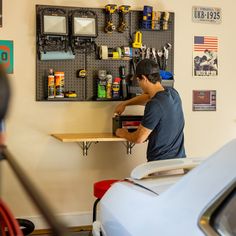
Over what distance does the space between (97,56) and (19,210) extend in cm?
178

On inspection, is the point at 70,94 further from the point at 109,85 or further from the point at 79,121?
the point at 109,85

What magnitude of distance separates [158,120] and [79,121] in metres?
1.17

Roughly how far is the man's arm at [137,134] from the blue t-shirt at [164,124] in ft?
0.14

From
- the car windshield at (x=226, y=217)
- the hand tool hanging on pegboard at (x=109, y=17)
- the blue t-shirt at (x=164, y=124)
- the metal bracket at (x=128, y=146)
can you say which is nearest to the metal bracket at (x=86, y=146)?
the metal bracket at (x=128, y=146)

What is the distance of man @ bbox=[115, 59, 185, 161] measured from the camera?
3.31 meters

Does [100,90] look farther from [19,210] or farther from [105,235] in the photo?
[105,235]

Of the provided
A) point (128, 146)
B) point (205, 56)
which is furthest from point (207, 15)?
point (128, 146)

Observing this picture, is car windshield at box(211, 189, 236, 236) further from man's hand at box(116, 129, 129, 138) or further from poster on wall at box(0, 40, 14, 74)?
poster on wall at box(0, 40, 14, 74)

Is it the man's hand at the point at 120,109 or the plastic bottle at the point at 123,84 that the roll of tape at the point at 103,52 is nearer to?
the plastic bottle at the point at 123,84

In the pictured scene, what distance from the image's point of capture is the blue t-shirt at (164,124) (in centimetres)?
331

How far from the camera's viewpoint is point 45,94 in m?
4.11

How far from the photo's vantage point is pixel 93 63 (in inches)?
166

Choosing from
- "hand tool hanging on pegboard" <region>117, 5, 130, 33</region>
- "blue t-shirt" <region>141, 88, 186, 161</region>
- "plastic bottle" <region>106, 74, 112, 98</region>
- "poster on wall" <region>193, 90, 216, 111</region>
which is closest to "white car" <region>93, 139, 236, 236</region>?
"blue t-shirt" <region>141, 88, 186, 161</region>

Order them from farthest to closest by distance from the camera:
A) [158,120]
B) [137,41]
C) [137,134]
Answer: [137,41] < [137,134] < [158,120]
